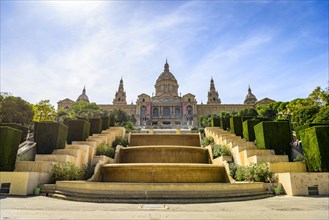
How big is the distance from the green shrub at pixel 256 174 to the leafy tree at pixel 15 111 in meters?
29.2

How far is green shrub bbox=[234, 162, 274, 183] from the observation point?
9.52 metres

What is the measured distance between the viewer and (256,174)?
9.64 m

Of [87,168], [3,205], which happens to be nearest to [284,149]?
[87,168]

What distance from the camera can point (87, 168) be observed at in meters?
11.9

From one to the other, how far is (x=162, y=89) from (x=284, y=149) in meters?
89.2

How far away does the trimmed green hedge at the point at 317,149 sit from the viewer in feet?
31.1

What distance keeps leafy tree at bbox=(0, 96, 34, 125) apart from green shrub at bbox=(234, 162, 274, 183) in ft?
95.8

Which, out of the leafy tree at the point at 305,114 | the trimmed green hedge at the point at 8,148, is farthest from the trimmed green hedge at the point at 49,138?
the leafy tree at the point at 305,114

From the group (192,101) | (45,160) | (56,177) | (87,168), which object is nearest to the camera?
(56,177)

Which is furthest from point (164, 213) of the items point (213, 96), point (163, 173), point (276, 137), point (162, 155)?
point (213, 96)

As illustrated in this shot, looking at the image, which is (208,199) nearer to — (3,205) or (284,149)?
(3,205)

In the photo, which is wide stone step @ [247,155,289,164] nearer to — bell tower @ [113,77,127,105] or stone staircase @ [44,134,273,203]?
stone staircase @ [44,134,273,203]

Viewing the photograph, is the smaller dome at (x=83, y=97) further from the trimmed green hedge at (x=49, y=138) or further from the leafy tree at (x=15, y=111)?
the trimmed green hedge at (x=49, y=138)

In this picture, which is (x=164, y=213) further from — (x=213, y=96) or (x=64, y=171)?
(x=213, y=96)
